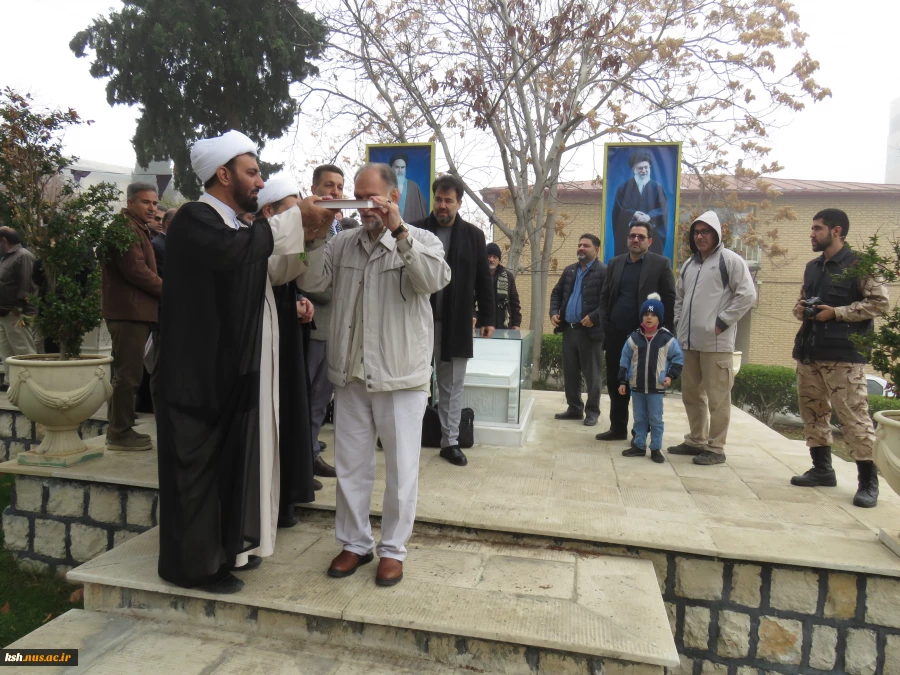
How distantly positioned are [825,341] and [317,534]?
3629mm

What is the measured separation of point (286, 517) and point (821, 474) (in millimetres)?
3802

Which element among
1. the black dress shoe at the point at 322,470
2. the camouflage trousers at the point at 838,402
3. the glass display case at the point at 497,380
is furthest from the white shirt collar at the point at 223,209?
the camouflage trousers at the point at 838,402

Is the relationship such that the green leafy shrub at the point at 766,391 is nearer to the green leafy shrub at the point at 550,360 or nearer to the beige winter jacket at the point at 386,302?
the green leafy shrub at the point at 550,360

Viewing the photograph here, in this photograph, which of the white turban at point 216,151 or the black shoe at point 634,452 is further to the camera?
the black shoe at point 634,452

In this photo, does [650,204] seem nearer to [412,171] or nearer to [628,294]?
[628,294]

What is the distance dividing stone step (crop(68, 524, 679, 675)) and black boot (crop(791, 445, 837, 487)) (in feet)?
6.86

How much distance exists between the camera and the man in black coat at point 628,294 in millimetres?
5621

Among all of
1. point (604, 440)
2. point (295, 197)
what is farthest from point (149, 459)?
point (604, 440)

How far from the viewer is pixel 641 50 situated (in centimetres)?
1059

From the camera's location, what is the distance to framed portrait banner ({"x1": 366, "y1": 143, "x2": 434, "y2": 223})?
744 centimetres

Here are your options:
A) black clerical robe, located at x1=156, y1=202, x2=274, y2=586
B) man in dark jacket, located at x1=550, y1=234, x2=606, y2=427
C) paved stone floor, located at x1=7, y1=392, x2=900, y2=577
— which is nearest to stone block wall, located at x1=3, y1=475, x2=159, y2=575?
paved stone floor, located at x1=7, y1=392, x2=900, y2=577

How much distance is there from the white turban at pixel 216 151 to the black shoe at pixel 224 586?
1.79 metres

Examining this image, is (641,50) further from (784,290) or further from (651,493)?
(784,290)

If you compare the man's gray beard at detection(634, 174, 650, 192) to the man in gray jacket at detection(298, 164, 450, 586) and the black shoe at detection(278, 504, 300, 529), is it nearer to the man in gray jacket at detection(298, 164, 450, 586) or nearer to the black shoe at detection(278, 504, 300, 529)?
the man in gray jacket at detection(298, 164, 450, 586)
